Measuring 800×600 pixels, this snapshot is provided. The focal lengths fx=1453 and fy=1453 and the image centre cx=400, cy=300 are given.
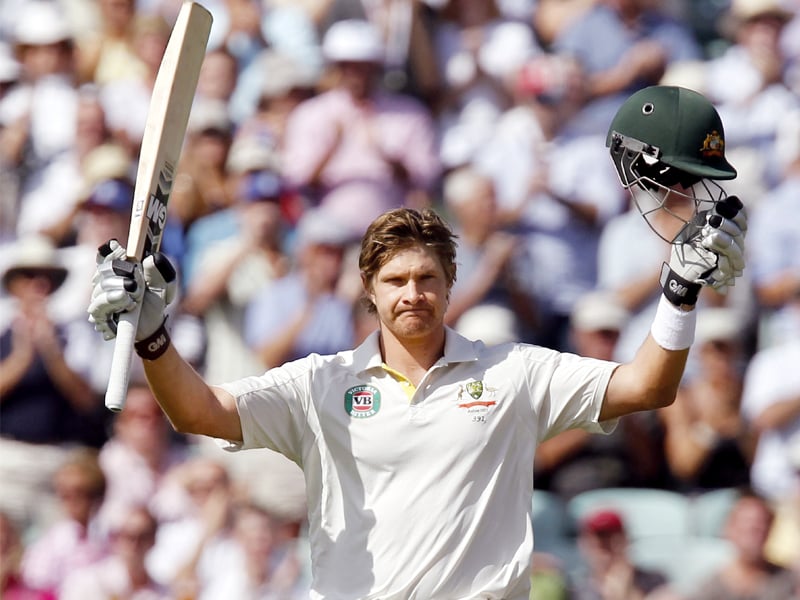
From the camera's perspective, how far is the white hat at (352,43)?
290 inches

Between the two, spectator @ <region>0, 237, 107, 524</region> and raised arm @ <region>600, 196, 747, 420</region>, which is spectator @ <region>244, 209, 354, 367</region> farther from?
raised arm @ <region>600, 196, 747, 420</region>

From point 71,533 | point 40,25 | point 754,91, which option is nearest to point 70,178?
point 40,25

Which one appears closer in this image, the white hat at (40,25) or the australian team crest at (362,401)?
the australian team crest at (362,401)

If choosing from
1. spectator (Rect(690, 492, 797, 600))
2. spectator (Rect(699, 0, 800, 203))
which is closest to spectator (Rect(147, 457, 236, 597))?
spectator (Rect(690, 492, 797, 600))

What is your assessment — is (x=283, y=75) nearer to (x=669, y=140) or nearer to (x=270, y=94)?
(x=270, y=94)

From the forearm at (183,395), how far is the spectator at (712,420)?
10.9 ft

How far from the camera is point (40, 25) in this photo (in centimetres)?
774

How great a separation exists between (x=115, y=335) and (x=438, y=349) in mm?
838

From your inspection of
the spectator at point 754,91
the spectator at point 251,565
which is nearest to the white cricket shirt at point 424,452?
the spectator at point 251,565

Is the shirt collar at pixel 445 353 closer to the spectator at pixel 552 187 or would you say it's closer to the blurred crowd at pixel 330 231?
the blurred crowd at pixel 330 231

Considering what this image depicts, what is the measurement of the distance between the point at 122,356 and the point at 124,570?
3433 mm

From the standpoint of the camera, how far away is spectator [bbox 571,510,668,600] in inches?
243

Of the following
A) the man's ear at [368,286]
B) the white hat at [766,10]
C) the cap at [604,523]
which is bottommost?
the cap at [604,523]

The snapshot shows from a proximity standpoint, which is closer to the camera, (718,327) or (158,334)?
(158,334)
